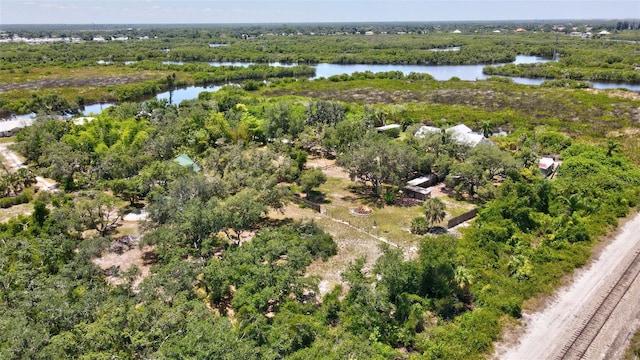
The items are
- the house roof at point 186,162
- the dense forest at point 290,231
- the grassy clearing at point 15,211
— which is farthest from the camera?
the house roof at point 186,162

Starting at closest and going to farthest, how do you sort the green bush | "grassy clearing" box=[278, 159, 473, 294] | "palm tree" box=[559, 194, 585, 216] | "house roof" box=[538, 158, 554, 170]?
"grassy clearing" box=[278, 159, 473, 294]
"palm tree" box=[559, 194, 585, 216]
the green bush
"house roof" box=[538, 158, 554, 170]

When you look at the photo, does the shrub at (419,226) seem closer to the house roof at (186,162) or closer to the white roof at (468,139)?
the white roof at (468,139)

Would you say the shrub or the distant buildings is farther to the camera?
the distant buildings

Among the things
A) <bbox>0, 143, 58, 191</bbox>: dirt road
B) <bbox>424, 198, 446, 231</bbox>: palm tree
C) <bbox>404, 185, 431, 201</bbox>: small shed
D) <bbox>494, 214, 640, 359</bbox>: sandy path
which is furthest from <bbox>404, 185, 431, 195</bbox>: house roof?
<bbox>0, 143, 58, 191</bbox>: dirt road

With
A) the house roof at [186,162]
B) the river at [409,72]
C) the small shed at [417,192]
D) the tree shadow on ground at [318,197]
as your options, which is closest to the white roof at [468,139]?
the small shed at [417,192]

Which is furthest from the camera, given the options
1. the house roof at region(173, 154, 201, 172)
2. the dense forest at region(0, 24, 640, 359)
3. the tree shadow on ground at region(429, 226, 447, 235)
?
the house roof at region(173, 154, 201, 172)

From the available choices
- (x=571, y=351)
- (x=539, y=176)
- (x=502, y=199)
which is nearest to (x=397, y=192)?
(x=502, y=199)

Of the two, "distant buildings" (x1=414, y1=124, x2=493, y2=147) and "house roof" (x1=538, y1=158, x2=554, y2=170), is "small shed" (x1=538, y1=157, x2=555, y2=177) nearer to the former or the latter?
"house roof" (x1=538, y1=158, x2=554, y2=170)
